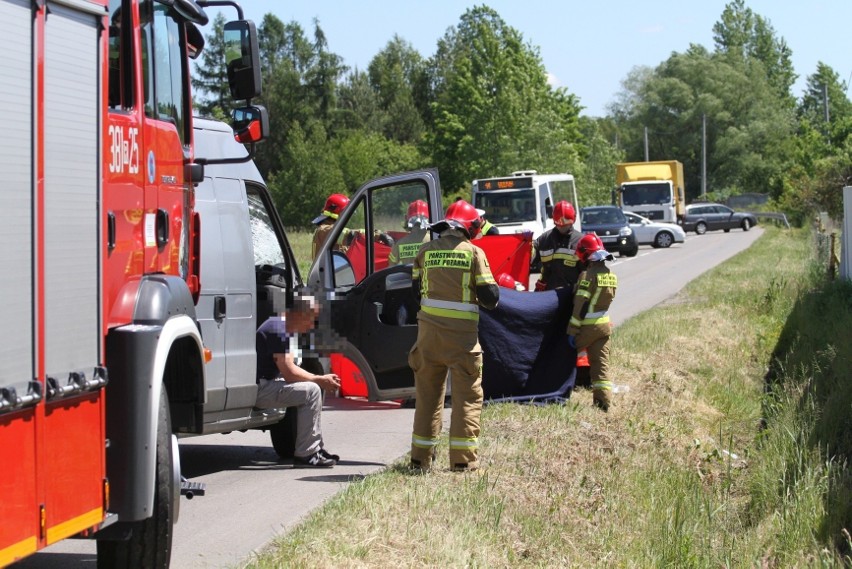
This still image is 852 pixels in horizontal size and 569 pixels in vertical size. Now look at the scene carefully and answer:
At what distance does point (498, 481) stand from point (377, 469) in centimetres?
113

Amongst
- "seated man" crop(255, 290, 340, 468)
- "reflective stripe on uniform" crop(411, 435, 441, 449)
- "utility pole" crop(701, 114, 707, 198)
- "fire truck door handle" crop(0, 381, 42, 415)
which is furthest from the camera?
"utility pole" crop(701, 114, 707, 198)

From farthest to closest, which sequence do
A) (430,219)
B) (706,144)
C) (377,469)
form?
(706,144)
(430,219)
(377,469)

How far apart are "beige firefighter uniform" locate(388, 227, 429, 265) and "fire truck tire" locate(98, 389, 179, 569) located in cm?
519

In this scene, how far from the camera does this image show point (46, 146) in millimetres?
4445

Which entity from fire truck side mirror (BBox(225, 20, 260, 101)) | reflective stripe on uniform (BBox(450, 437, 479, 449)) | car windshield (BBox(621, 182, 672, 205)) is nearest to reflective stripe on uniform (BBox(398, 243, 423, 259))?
reflective stripe on uniform (BBox(450, 437, 479, 449))

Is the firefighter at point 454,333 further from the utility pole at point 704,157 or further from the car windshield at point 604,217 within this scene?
the utility pole at point 704,157

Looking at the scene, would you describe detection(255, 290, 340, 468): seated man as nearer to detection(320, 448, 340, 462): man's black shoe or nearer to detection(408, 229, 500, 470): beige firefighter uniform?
detection(320, 448, 340, 462): man's black shoe

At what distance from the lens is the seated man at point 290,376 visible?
8531 millimetres

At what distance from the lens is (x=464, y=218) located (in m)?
8.22

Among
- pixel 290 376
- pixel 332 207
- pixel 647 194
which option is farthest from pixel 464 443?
pixel 647 194

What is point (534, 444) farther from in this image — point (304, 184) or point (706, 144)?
point (706, 144)

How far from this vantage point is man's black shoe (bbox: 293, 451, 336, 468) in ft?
29.2

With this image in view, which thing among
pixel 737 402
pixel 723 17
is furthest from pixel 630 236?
pixel 723 17

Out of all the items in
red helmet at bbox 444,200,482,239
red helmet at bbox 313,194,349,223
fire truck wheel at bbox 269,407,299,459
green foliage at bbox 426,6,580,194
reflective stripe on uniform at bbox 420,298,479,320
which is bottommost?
fire truck wheel at bbox 269,407,299,459
